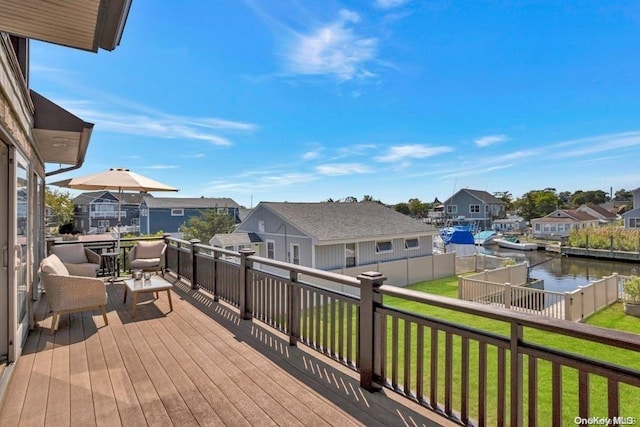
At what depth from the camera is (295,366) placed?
3.28 meters

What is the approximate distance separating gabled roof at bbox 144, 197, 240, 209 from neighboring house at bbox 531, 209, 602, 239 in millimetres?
33576

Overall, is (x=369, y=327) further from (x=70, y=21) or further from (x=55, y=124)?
(x=55, y=124)

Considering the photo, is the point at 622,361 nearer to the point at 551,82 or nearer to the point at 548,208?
the point at 551,82

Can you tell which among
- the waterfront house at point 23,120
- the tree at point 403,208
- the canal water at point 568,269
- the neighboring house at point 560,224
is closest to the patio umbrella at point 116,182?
the waterfront house at point 23,120

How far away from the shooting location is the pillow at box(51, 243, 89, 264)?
684cm

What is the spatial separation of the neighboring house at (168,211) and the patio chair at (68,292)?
24.8 meters

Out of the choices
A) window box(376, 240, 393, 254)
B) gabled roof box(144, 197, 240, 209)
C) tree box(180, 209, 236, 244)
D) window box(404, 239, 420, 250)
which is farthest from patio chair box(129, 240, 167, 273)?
gabled roof box(144, 197, 240, 209)

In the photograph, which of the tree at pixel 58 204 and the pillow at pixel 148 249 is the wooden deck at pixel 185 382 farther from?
the tree at pixel 58 204

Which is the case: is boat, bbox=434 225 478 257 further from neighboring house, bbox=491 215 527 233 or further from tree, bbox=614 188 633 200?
tree, bbox=614 188 633 200

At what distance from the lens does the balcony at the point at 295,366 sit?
1894 millimetres

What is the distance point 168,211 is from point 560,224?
40235 millimetres

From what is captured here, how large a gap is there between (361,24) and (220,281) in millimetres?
8290

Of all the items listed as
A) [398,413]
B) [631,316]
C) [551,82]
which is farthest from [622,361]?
[551,82]

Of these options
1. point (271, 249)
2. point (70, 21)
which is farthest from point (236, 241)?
point (70, 21)
